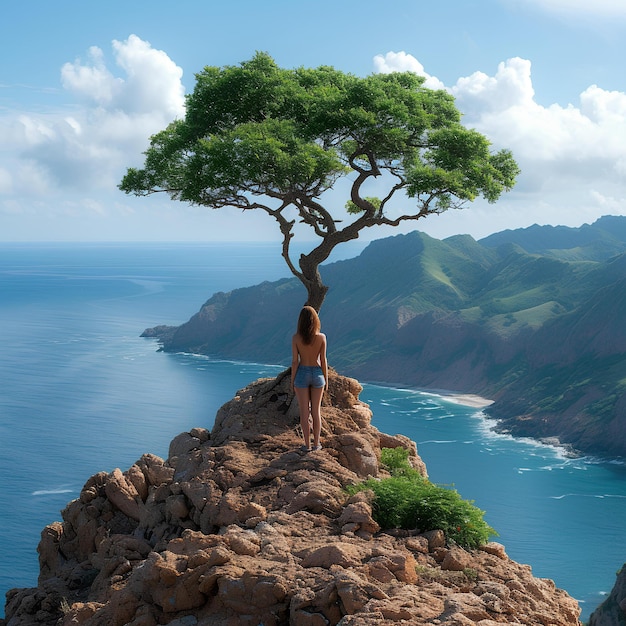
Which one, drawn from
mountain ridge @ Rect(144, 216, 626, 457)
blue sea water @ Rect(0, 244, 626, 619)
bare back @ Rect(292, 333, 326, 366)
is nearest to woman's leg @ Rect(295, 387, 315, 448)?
bare back @ Rect(292, 333, 326, 366)

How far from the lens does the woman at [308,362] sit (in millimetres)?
13391

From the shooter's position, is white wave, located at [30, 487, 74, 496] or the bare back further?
white wave, located at [30, 487, 74, 496]

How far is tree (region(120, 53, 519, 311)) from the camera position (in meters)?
17.4

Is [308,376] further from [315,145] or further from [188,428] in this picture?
[188,428]

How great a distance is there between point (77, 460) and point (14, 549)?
97.7 feet

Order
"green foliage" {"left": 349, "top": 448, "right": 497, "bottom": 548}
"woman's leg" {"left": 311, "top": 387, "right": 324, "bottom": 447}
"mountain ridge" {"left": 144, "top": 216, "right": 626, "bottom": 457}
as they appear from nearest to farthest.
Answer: "green foliage" {"left": 349, "top": 448, "right": 497, "bottom": 548} → "woman's leg" {"left": 311, "top": 387, "right": 324, "bottom": 447} → "mountain ridge" {"left": 144, "top": 216, "right": 626, "bottom": 457}

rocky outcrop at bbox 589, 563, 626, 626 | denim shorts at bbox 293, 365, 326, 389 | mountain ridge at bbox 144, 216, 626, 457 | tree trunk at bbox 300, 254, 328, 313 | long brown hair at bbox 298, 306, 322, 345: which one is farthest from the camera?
mountain ridge at bbox 144, 216, 626, 457

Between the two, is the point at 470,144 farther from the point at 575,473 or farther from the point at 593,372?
the point at 593,372

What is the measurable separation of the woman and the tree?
427 cm

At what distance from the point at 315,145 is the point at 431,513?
9.86 metres

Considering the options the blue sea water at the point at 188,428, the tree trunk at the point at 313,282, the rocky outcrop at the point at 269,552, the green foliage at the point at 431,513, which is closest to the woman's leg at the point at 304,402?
the rocky outcrop at the point at 269,552

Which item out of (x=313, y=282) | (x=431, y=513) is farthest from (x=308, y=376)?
(x=313, y=282)

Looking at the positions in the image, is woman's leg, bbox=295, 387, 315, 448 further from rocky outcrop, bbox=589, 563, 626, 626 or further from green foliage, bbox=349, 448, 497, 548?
rocky outcrop, bbox=589, 563, 626, 626

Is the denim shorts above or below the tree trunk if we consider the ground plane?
below
